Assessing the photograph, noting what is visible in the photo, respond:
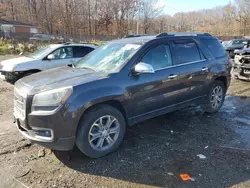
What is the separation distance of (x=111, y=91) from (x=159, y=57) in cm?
129

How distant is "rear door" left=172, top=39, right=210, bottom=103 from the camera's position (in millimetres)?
4668

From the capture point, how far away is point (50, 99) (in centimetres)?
326

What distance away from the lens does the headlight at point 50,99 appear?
3230 mm

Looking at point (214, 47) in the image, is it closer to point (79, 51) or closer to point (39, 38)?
point (79, 51)

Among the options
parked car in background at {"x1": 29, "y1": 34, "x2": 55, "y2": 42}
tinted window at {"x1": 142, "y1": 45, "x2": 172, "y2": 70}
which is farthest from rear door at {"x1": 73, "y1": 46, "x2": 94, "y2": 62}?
parked car in background at {"x1": 29, "y1": 34, "x2": 55, "y2": 42}

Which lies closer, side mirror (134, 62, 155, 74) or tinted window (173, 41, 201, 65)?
side mirror (134, 62, 155, 74)

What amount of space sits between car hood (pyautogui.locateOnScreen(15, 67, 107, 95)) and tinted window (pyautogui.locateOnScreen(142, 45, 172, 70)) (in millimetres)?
942

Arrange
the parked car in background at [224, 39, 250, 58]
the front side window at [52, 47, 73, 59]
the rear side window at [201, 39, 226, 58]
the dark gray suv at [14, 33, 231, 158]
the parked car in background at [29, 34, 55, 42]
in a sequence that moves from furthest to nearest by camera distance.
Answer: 1. the parked car in background at [29, 34, 55, 42]
2. the parked car in background at [224, 39, 250, 58]
3. the front side window at [52, 47, 73, 59]
4. the rear side window at [201, 39, 226, 58]
5. the dark gray suv at [14, 33, 231, 158]

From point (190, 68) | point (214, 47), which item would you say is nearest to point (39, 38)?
point (214, 47)

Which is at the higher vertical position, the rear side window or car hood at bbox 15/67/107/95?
the rear side window

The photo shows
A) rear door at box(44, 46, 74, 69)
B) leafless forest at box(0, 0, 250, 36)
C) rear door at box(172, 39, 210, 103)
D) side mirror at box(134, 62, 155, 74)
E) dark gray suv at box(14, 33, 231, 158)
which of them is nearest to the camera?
dark gray suv at box(14, 33, 231, 158)

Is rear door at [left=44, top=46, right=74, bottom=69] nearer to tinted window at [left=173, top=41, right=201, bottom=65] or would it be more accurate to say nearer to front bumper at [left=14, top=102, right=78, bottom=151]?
tinted window at [left=173, top=41, right=201, bottom=65]

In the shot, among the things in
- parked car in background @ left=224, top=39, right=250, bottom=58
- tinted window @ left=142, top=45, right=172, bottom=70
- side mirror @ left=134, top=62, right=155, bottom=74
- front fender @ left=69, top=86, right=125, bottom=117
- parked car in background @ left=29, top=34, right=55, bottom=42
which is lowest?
front fender @ left=69, top=86, right=125, bottom=117

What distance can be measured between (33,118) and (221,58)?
4.46 metres
